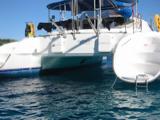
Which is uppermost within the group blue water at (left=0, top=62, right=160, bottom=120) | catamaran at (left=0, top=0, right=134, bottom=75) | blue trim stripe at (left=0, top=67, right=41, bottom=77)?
catamaran at (left=0, top=0, right=134, bottom=75)

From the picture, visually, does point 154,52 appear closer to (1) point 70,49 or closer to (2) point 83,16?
(1) point 70,49

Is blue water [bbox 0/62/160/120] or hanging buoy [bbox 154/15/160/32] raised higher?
hanging buoy [bbox 154/15/160/32]

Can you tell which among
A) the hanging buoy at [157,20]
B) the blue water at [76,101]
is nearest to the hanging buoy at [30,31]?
the blue water at [76,101]

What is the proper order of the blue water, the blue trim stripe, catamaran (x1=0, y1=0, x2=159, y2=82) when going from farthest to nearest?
the blue trim stripe → catamaran (x1=0, y1=0, x2=159, y2=82) → the blue water

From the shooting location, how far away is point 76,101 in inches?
339

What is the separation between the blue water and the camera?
7.17 m

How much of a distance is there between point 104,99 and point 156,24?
5.85 meters

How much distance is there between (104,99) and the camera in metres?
8.70

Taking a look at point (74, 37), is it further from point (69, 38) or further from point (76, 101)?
point (76, 101)

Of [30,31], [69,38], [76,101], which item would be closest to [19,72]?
[30,31]

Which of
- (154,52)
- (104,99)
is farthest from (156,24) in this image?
(104,99)

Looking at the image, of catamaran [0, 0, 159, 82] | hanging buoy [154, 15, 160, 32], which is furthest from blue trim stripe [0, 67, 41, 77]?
hanging buoy [154, 15, 160, 32]

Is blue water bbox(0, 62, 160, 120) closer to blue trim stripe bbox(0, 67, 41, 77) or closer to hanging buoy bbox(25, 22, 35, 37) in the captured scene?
blue trim stripe bbox(0, 67, 41, 77)

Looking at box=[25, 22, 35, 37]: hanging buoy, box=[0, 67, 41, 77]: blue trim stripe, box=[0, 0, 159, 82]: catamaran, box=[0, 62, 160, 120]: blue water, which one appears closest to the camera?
box=[0, 62, 160, 120]: blue water
